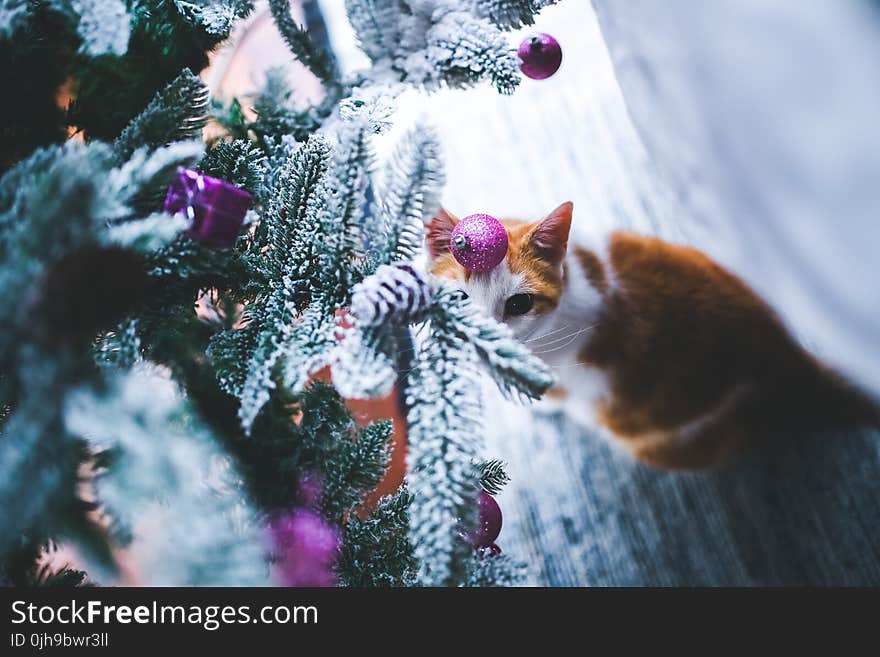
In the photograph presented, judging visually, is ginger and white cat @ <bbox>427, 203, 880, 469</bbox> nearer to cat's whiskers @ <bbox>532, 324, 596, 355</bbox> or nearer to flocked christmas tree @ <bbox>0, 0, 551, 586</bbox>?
cat's whiskers @ <bbox>532, 324, 596, 355</bbox>

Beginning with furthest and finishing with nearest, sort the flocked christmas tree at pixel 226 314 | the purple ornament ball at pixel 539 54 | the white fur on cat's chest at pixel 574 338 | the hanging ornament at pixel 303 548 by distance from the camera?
the white fur on cat's chest at pixel 574 338, the purple ornament ball at pixel 539 54, the hanging ornament at pixel 303 548, the flocked christmas tree at pixel 226 314

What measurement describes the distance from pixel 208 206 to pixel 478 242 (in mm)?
213

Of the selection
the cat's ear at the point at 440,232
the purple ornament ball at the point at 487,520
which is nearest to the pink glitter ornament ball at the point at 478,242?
the cat's ear at the point at 440,232

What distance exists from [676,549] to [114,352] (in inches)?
34.9

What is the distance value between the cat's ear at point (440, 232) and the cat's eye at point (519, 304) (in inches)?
3.8

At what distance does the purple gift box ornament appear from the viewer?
1.12 ft

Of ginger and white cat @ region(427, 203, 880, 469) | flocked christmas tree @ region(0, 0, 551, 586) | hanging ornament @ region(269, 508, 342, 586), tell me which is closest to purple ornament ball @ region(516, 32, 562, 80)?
flocked christmas tree @ region(0, 0, 551, 586)

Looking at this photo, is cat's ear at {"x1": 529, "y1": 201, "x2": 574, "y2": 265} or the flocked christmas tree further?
cat's ear at {"x1": 529, "y1": 201, "x2": 574, "y2": 265}

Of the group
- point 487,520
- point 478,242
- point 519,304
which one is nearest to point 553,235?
point 519,304

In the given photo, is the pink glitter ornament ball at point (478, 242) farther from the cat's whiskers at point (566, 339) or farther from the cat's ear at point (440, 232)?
the cat's whiskers at point (566, 339)

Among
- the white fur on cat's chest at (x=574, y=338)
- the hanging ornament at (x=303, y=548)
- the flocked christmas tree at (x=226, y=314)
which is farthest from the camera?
the white fur on cat's chest at (x=574, y=338)

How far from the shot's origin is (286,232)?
373mm

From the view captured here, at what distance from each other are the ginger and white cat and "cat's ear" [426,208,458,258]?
17 centimetres

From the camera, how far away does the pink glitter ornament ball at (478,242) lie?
452 mm
